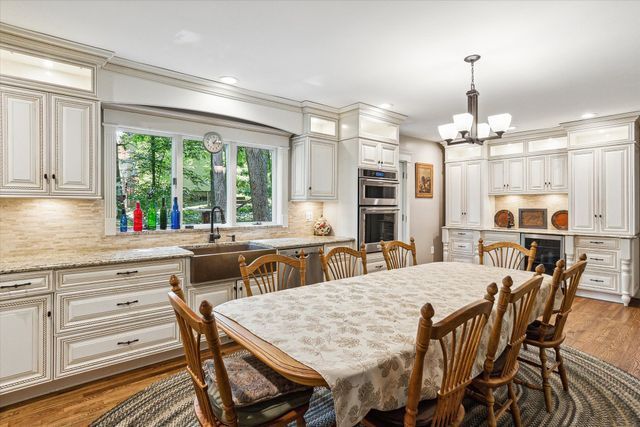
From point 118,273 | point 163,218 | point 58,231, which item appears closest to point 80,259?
point 118,273

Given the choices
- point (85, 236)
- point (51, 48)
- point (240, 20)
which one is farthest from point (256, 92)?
point (85, 236)

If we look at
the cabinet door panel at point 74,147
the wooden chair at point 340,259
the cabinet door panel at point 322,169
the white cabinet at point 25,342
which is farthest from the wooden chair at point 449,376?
the cabinet door panel at point 322,169

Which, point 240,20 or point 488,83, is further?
point 488,83

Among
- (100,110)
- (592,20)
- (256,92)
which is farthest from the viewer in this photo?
(256,92)

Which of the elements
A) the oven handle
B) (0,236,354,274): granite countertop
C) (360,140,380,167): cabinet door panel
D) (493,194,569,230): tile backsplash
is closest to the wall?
(493,194,569,230): tile backsplash

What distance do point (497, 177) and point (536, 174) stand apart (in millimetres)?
581

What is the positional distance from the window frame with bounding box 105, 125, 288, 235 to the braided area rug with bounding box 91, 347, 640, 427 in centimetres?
151

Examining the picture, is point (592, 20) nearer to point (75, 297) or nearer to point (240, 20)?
point (240, 20)

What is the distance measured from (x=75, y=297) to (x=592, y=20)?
157 inches

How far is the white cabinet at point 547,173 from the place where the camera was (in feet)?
17.6

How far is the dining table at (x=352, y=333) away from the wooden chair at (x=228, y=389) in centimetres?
19

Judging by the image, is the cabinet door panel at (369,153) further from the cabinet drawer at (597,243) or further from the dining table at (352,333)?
the cabinet drawer at (597,243)

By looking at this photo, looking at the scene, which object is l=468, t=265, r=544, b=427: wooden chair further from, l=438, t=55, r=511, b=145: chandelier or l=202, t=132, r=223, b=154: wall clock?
l=202, t=132, r=223, b=154: wall clock

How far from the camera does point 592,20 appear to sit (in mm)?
2338
